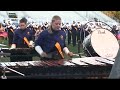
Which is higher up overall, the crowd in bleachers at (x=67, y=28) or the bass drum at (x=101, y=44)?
the crowd in bleachers at (x=67, y=28)

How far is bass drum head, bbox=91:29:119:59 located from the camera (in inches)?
217

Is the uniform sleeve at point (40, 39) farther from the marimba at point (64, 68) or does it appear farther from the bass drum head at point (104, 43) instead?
the bass drum head at point (104, 43)

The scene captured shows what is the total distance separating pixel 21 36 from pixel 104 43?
0.89 meters

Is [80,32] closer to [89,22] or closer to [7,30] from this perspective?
[89,22]

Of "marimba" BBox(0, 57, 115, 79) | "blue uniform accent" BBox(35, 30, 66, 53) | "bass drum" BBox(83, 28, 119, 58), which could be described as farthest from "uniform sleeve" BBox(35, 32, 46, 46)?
"bass drum" BBox(83, 28, 119, 58)

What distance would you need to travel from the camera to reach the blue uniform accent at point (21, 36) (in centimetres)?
537

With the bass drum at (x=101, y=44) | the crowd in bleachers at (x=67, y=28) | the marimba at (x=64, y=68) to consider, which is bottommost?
the marimba at (x=64, y=68)

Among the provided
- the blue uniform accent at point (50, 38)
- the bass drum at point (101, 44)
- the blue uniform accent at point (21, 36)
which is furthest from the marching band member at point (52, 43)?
the bass drum at point (101, 44)

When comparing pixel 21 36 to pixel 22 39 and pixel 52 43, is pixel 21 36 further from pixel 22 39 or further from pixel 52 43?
pixel 52 43

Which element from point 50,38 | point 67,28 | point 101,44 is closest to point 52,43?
point 50,38

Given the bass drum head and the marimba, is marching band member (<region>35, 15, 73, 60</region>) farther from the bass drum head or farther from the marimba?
the bass drum head

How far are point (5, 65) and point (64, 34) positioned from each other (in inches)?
26.1

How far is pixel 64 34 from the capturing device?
5418mm

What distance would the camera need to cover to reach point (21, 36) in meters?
5.40
